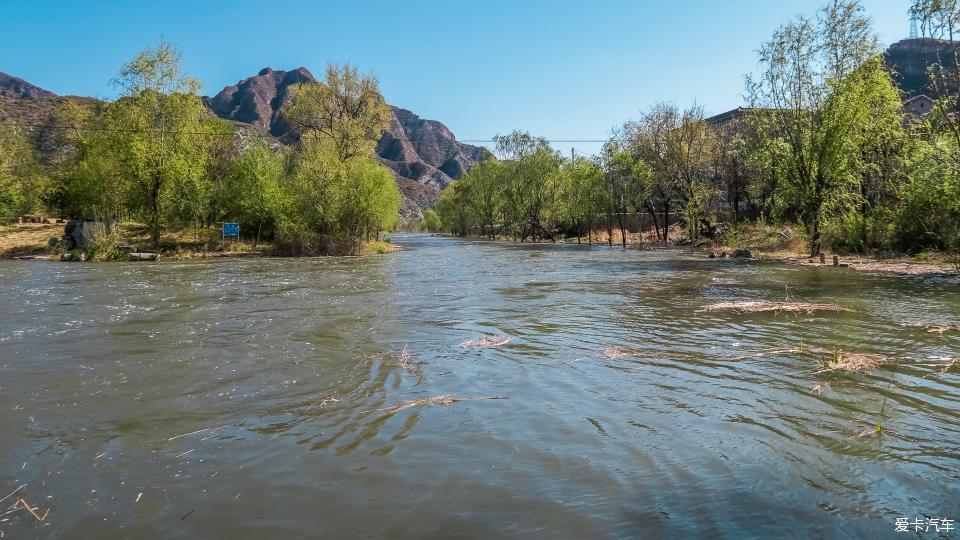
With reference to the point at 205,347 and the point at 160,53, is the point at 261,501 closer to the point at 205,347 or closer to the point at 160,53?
the point at 205,347

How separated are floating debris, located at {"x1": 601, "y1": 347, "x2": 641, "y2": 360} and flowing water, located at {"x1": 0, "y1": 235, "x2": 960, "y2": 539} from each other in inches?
6.3

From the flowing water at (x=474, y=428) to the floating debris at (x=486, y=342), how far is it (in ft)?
0.77

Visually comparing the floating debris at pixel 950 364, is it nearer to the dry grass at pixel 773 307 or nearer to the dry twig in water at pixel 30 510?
the dry grass at pixel 773 307

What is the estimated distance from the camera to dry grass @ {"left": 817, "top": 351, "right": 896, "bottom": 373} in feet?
24.4

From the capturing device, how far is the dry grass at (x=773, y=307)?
12742 millimetres

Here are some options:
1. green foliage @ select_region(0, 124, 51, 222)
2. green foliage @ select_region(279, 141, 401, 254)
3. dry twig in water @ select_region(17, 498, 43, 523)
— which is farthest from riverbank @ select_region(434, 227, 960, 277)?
green foliage @ select_region(0, 124, 51, 222)

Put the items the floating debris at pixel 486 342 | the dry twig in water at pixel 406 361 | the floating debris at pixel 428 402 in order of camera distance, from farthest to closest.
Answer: the floating debris at pixel 486 342 < the dry twig in water at pixel 406 361 < the floating debris at pixel 428 402

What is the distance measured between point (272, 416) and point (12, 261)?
36.2m

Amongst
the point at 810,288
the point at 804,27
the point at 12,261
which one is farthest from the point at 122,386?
the point at 804,27

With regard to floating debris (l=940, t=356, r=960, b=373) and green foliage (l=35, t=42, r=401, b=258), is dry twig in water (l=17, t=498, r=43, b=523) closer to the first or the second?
floating debris (l=940, t=356, r=960, b=373)

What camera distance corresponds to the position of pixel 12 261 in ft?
104

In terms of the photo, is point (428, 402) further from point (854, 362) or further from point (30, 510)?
point (854, 362)

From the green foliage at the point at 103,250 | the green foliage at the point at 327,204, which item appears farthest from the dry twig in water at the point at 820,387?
the green foliage at the point at 103,250

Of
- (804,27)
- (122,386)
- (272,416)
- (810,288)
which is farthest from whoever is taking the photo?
(804,27)
